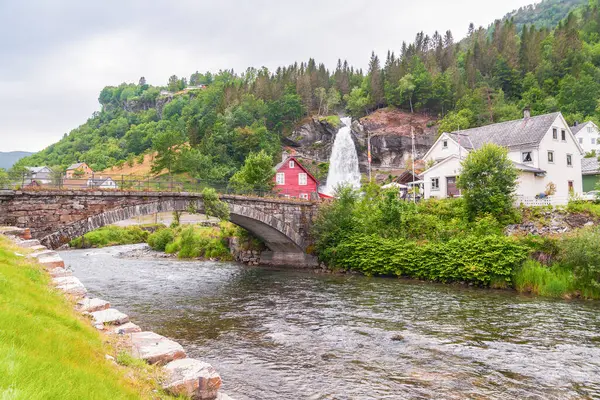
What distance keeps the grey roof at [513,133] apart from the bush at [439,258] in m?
20.0

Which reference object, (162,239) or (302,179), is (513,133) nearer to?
(302,179)

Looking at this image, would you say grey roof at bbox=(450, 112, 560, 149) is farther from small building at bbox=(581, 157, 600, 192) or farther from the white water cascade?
the white water cascade

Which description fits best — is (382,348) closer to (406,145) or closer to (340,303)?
(340,303)

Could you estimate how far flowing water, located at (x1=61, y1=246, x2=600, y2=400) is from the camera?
1109 cm

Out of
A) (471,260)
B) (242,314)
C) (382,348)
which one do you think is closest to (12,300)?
(382,348)

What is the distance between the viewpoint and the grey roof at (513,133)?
46097mm

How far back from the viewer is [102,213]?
84.5ft

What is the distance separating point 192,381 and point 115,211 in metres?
22.5

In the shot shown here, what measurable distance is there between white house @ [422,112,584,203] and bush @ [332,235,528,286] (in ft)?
47.7

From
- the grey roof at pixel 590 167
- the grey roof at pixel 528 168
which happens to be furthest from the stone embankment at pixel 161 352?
the grey roof at pixel 590 167

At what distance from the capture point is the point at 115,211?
2633cm

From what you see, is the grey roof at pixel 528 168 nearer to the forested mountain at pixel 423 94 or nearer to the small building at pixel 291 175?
the small building at pixel 291 175

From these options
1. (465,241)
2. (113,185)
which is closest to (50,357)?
(113,185)

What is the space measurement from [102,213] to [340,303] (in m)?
15.9
